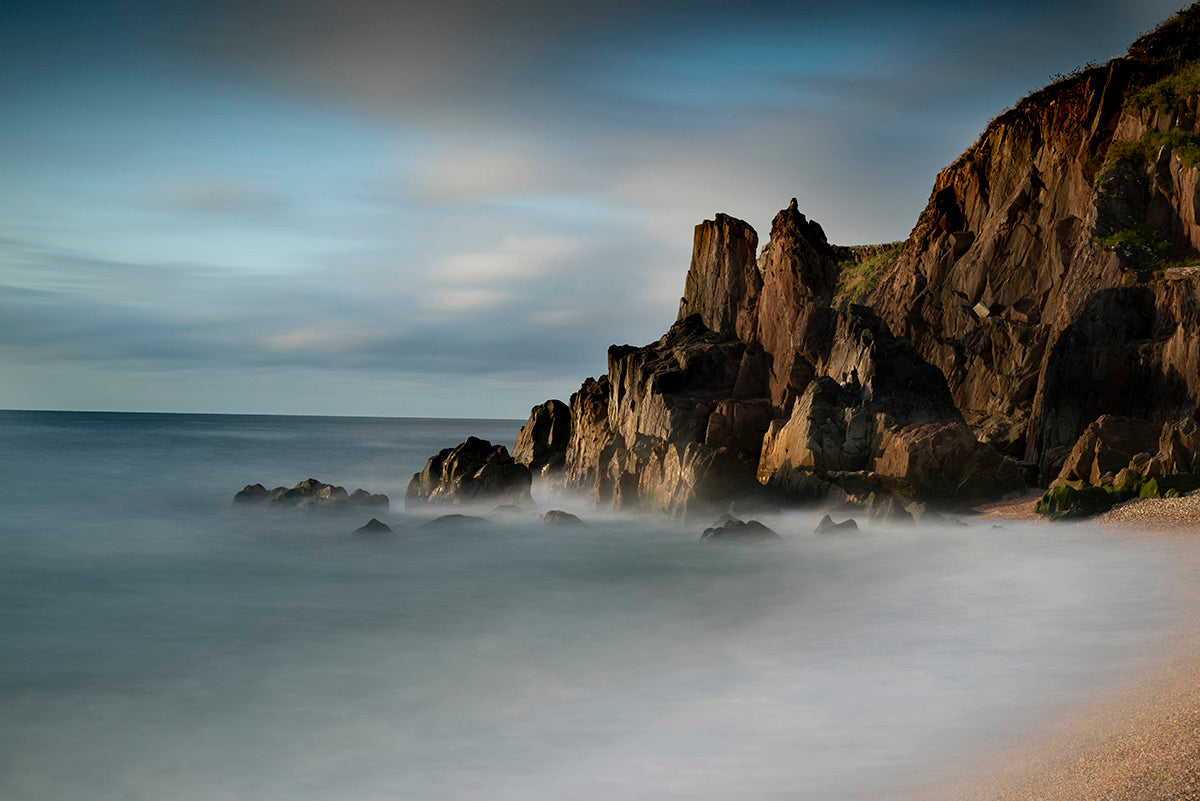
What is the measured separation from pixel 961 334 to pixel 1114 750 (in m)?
35.8

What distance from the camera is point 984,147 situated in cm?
4566

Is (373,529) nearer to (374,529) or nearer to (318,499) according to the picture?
(374,529)

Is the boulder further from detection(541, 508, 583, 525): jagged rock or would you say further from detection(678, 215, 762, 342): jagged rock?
detection(678, 215, 762, 342): jagged rock

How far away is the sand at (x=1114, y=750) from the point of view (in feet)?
19.9

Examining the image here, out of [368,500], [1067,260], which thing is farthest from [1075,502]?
[368,500]

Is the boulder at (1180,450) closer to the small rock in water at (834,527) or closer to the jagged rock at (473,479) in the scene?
the small rock in water at (834,527)

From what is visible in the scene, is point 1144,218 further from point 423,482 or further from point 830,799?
point 830,799

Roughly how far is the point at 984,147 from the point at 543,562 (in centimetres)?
3496

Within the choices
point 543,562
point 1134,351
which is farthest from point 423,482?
→ point 1134,351

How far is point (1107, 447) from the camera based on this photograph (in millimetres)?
24547

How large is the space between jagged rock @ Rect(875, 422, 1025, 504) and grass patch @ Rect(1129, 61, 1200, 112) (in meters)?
20.6

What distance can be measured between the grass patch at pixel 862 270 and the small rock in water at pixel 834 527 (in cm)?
2666

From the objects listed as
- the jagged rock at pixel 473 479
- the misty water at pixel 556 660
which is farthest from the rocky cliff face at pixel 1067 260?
the jagged rock at pixel 473 479

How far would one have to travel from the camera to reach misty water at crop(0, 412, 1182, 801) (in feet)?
31.4
